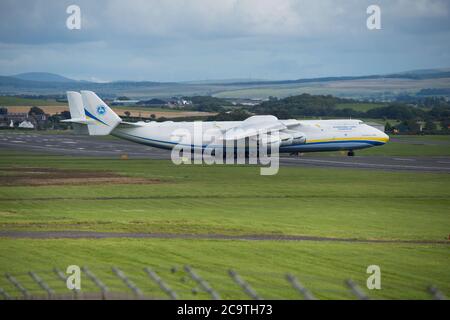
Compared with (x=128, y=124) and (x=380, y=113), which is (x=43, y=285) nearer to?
(x=128, y=124)

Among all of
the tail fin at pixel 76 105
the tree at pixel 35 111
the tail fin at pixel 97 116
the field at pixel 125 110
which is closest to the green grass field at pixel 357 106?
the field at pixel 125 110

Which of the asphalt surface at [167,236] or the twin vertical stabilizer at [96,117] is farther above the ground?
the twin vertical stabilizer at [96,117]

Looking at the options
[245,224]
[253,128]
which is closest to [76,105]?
[253,128]

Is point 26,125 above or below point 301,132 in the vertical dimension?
below

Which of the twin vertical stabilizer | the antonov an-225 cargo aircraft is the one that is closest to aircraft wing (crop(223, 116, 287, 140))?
the antonov an-225 cargo aircraft

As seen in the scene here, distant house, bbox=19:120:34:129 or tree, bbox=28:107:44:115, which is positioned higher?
tree, bbox=28:107:44:115

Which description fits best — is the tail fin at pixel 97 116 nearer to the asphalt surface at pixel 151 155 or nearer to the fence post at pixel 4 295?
the asphalt surface at pixel 151 155

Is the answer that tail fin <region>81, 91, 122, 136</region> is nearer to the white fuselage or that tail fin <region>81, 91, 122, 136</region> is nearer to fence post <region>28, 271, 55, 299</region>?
the white fuselage
